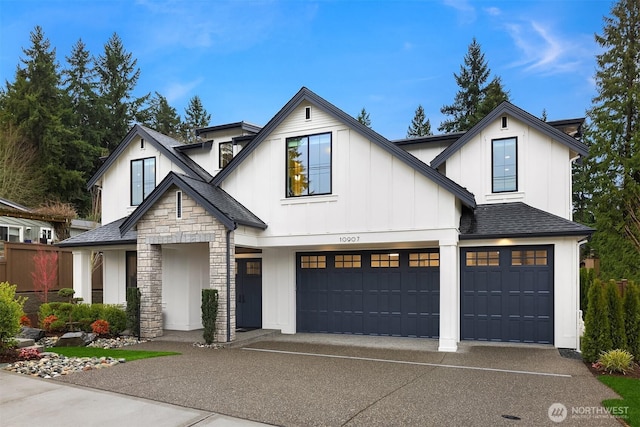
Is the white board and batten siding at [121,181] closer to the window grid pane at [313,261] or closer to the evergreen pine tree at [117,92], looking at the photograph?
the window grid pane at [313,261]

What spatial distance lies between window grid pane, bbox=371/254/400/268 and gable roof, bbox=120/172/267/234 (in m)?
3.30

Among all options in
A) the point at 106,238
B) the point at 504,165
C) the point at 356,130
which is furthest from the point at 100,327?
the point at 504,165

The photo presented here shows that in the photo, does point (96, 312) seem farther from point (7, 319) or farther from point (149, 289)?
point (7, 319)

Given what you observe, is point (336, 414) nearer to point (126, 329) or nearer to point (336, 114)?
point (336, 114)

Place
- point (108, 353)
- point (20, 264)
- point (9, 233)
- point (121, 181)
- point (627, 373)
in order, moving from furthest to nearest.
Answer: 1. point (9, 233)
2. point (121, 181)
3. point (20, 264)
4. point (108, 353)
5. point (627, 373)

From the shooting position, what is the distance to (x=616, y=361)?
8.55 metres

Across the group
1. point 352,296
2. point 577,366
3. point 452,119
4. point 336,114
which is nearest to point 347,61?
point 452,119

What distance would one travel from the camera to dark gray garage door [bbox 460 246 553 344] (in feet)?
37.9

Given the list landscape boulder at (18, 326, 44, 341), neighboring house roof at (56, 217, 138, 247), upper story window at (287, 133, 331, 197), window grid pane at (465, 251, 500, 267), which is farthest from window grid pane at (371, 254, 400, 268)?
landscape boulder at (18, 326, 44, 341)

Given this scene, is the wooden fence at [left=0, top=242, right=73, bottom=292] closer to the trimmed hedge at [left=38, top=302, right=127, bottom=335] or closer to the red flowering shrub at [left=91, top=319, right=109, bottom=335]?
the trimmed hedge at [left=38, top=302, right=127, bottom=335]

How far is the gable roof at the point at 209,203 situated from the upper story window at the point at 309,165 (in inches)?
57.4

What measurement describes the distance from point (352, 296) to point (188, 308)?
208 inches

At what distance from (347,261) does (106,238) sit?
309 inches

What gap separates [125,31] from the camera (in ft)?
130
